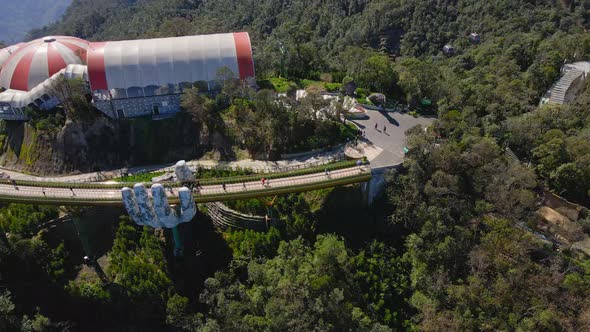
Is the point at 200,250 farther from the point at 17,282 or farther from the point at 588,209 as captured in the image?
the point at 588,209

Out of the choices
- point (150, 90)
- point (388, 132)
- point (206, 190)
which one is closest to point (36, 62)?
point (150, 90)

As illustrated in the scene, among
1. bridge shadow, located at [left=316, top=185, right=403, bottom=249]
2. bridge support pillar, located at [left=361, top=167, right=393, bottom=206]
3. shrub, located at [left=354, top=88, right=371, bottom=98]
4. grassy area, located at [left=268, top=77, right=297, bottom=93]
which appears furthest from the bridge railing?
grassy area, located at [left=268, top=77, right=297, bottom=93]

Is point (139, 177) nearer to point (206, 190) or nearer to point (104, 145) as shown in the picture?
point (104, 145)

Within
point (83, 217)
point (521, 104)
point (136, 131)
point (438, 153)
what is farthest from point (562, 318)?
point (136, 131)

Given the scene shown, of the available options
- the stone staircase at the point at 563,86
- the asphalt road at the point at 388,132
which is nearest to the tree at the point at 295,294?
the asphalt road at the point at 388,132

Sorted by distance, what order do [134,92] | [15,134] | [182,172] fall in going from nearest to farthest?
[182,172] → [134,92] → [15,134]

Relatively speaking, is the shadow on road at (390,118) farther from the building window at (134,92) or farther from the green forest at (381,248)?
the building window at (134,92)

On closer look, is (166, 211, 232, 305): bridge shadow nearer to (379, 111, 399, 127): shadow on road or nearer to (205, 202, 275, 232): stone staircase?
(205, 202, 275, 232): stone staircase
